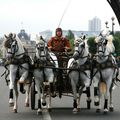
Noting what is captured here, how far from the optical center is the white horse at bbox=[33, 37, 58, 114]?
15.0m

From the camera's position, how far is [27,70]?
603 inches

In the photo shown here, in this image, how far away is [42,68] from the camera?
1509 centimetres

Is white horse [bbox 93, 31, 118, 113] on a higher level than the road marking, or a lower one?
higher

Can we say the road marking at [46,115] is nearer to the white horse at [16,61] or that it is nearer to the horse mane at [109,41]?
the white horse at [16,61]

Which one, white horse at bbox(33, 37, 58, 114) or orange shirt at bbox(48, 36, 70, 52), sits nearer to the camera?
white horse at bbox(33, 37, 58, 114)

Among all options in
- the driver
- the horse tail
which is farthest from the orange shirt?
the horse tail

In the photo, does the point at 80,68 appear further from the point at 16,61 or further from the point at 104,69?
the point at 16,61

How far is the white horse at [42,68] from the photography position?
49.2 feet

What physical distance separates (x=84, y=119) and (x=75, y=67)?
1.59 metres

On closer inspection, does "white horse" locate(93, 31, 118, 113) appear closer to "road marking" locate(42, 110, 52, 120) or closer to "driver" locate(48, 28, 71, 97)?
"road marking" locate(42, 110, 52, 120)

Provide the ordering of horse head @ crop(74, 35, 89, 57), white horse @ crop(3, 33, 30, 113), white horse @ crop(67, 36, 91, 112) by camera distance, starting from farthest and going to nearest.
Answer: white horse @ crop(3, 33, 30, 113) < white horse @ crop(67, 36, 91, 112) < horse head @ crop(74, 35, 89, 57)

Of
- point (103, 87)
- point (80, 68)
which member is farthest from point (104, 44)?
point (103, 87)

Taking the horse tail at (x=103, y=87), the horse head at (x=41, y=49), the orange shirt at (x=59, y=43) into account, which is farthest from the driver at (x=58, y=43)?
the horse tail at (x=103, y=87)

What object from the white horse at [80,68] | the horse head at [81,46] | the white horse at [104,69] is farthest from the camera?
the white horse at [104,69]
